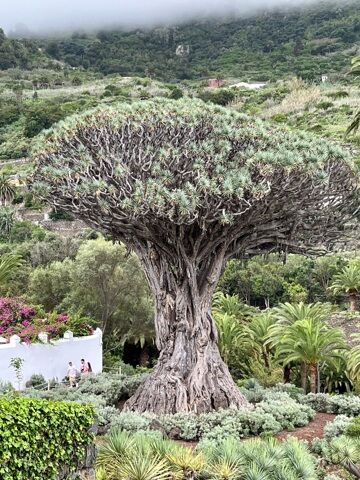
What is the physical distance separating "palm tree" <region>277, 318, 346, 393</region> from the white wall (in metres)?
5.80

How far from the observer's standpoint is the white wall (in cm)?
1845

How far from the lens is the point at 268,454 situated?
1012 cm

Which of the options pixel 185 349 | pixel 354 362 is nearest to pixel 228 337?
pixel 354 362

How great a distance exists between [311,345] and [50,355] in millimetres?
7603

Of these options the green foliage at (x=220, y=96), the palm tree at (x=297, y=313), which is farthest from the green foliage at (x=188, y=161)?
the green foliage at (x=220, y=96)

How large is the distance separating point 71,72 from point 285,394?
397ft

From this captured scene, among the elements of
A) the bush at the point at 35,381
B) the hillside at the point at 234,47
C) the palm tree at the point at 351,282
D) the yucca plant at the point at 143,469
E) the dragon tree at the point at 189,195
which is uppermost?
the hillside at the point at 234,47

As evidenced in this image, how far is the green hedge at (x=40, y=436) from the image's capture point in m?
8.10

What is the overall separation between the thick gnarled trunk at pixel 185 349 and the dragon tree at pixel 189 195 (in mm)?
24

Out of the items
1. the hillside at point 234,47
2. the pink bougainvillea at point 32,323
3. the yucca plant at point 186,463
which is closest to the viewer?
the yucca plant at point 186,463

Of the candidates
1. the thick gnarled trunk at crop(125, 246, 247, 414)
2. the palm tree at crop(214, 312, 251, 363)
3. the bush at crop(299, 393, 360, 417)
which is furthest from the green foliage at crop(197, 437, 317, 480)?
the palm tree at crop(214, 312, 251, 363)

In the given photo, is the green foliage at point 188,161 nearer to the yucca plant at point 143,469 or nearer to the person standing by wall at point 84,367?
the yucca plant at point 143,469

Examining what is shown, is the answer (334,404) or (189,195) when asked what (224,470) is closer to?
(189,195)

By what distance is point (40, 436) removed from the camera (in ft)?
28.3
